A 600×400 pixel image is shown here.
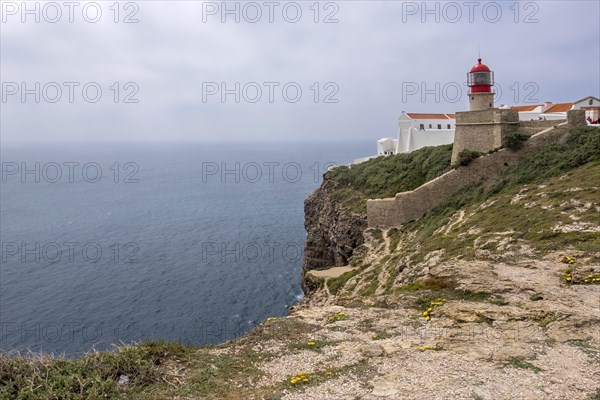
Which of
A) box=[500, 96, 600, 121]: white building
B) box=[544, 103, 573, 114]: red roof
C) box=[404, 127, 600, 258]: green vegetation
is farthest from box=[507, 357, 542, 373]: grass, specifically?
box=[544, 103, 573, 114]: red roof

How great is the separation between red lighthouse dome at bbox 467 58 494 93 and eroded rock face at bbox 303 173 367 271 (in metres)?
13.1

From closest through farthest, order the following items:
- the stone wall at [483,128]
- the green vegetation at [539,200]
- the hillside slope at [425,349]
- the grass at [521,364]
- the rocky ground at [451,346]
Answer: the hillside slope at [425,349] → the rocky ground at [451,346] → the grass at [521,364] → the green vegetation at [539,200] → the stone wall at [483,128]

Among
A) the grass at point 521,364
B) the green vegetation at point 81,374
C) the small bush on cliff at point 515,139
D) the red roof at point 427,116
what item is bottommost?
the grass at point 521,364

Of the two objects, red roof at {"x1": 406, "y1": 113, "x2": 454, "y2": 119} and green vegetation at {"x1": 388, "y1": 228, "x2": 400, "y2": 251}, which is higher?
red roof at {"x1": 406, "y1": 113, "x2": 454, "y2": 119}

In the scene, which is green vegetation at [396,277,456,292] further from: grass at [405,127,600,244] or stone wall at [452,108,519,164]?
stone wall at [452,108,519,164]

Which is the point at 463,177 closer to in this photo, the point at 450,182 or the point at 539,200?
the point at 450,182

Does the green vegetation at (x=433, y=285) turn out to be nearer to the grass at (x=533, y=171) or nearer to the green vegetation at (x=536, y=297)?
the green vegetation at (x=536, y=297)

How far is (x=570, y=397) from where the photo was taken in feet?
26.5

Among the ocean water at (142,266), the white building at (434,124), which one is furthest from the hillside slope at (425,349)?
the white building at (434,124)

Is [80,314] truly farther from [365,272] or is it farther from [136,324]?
[365,272]

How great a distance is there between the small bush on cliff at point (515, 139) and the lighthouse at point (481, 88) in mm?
3748

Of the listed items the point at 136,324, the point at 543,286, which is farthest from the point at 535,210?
the point at 136,324

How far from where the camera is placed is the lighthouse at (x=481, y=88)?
114 ft

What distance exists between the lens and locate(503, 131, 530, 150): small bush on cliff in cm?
3162
